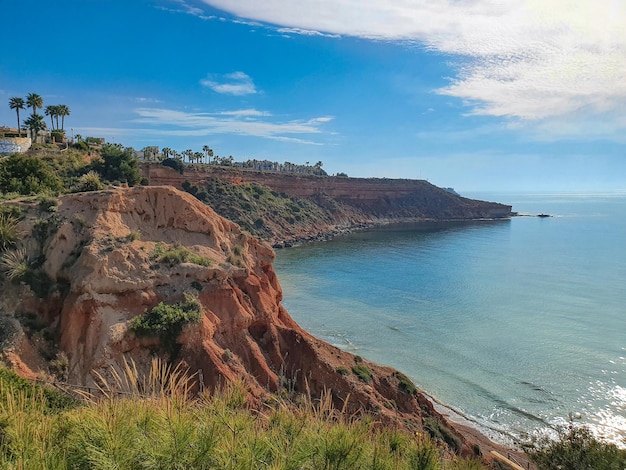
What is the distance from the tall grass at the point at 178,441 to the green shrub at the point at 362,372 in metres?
12.7

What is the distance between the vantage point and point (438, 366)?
2981cm

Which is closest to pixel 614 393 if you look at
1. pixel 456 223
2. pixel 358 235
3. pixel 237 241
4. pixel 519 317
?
pixel 519 317

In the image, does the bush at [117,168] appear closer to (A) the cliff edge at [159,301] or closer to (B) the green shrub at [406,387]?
(A) the cliff edge at [159,301]

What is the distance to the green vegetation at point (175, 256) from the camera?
59.6 ft

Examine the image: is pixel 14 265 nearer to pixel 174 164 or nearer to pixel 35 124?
pixel 35 124

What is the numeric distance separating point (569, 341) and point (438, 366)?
12893mm

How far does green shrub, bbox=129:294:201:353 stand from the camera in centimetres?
1582

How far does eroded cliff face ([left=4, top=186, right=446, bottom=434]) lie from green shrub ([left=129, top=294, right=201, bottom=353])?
29cm

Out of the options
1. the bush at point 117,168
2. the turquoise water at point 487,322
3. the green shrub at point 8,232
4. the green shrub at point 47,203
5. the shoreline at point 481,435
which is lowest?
the shoreline at point 481,435

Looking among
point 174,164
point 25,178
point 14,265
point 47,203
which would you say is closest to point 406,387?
point 14,265

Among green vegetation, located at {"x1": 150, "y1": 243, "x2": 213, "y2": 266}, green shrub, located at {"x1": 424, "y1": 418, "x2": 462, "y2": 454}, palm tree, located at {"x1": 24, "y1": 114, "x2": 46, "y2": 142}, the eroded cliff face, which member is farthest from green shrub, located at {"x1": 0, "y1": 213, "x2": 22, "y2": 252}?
palm tree, located at {"x1": 24, "y1": 114, "x2": 46, "y2": 142}

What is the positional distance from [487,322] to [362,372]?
2313 centimetres

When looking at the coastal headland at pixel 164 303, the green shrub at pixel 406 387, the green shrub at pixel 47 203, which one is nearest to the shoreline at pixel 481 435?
the coastal headland at pixel 164 303

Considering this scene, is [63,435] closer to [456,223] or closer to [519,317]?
[519,317]
